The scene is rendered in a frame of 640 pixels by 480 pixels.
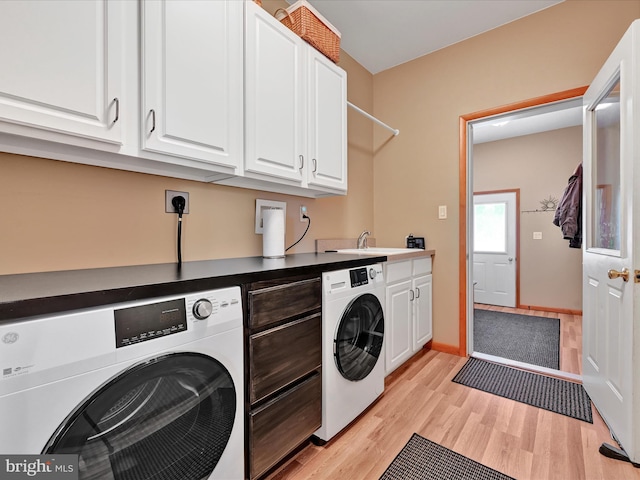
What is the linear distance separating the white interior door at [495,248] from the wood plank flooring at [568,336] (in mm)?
220

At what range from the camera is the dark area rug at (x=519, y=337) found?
8.81 feet

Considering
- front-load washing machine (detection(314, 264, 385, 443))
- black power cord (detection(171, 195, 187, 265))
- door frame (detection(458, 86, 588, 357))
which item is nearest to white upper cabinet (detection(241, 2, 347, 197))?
black power cord (detection(171, 195, 187, 265))

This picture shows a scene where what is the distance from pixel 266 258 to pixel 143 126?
915 mm

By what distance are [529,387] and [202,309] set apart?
2345 millimetres

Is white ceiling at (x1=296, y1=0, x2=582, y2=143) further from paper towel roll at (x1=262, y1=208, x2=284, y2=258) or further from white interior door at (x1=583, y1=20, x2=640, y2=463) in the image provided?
paper towel roll at (x1=262, y1=208, x2=284, y2=258)

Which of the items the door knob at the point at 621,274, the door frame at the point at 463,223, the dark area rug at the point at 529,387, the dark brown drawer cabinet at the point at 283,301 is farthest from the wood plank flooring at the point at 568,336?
the dark brown drawer cabinet at the point at 283,301

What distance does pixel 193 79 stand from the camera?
51.8 inches

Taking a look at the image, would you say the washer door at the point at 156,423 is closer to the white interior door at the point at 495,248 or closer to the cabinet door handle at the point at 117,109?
the cabinet door handle at the point at 117,109

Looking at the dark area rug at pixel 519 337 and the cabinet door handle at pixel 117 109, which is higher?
the cabinet door handle at pixel 117 109

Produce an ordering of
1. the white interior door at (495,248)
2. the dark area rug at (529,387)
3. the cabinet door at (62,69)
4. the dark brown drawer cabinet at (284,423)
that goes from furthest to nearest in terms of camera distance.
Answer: the white interior door at (495,248), the dark area rug at (529,387), the dark brown drawer cabinet at (284,423), the cabinet door at (62,69)

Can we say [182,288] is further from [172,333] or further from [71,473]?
[71,473]

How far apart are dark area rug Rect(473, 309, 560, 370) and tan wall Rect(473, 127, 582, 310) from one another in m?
0.59

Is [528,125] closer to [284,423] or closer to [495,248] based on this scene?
[495,248]

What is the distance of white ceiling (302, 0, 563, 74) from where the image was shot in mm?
2215
